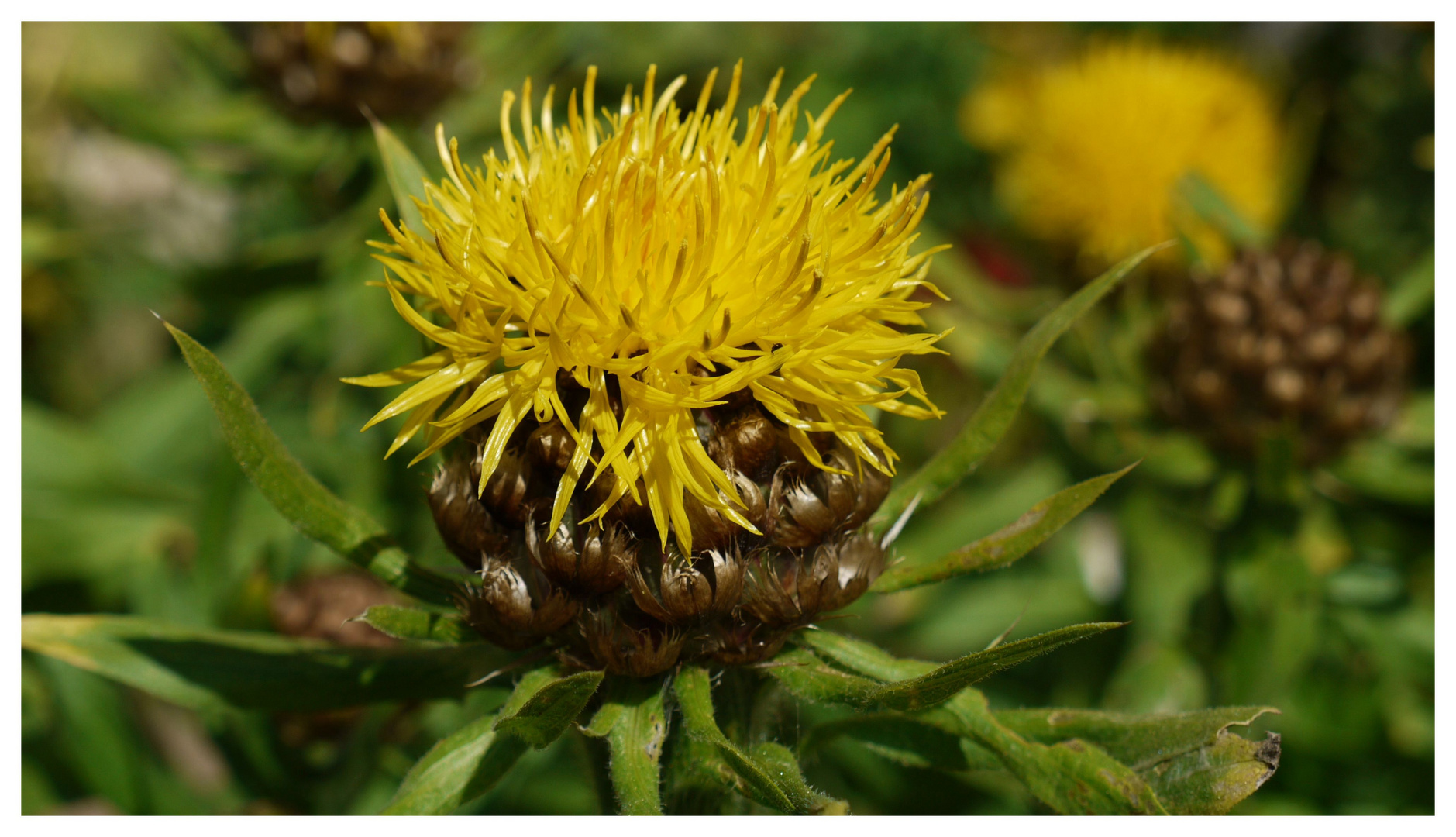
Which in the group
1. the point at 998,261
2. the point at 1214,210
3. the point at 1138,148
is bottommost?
the point at 998,261

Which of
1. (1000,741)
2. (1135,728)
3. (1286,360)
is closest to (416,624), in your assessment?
(1000,741)

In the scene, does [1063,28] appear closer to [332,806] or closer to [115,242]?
[115,242]

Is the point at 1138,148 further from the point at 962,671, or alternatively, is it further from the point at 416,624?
the point at 416,624

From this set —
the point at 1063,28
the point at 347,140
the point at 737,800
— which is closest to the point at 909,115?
the point at 1063,28

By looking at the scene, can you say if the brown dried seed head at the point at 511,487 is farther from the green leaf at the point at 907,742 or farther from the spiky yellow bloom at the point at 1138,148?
the spiky yellow bloom at the point at 1138,148

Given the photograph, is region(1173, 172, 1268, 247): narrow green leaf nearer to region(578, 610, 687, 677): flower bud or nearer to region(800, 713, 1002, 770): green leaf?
region(800, 713, 1002, 770): green leaf

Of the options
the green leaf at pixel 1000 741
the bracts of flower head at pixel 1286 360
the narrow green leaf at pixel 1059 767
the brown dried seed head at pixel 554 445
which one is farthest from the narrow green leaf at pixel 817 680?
the bracts of flower head at pixel 1286 360
